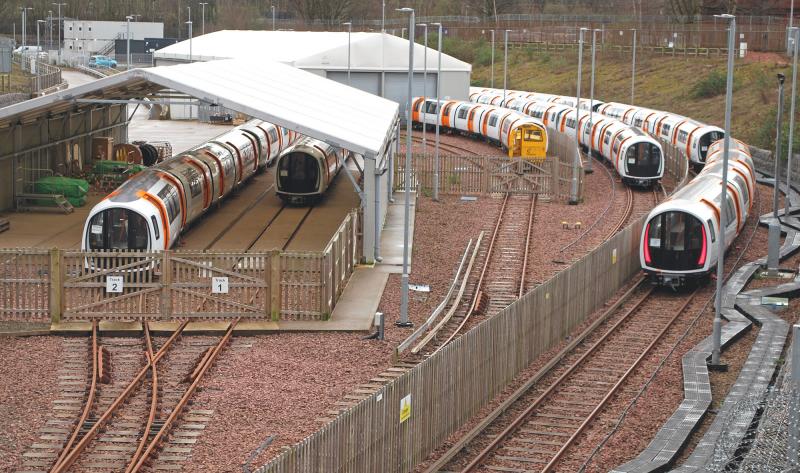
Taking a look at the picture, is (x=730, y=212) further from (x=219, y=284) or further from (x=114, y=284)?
(x=114, y=284)

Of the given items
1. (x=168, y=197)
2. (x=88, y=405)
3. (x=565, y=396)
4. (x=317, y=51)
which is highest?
(x=317, y=51)

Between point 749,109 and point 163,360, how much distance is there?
61136mm

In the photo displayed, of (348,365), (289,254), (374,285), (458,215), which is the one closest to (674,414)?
(348,365)

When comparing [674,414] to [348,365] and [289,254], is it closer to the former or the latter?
[348,365]

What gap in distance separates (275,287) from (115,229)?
5445mm

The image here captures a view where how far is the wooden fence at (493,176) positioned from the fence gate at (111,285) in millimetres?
22768

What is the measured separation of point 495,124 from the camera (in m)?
64.6

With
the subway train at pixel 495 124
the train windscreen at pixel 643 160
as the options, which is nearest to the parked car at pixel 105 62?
the subway train at pixel 495 124

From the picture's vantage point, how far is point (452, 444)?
18.6m

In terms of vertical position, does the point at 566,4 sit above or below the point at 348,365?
above

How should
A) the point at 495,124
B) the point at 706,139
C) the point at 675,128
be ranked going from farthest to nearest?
the point at 495,124
the point at 675,128
the point at 706,139

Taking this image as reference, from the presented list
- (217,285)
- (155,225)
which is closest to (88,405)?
(217,285)

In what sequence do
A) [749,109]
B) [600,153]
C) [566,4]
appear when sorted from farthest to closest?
[566,4] → [749,109] → [600,153]

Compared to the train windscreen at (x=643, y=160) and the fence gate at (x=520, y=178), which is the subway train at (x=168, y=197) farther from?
the train windscreen at (x=643, y=160)
